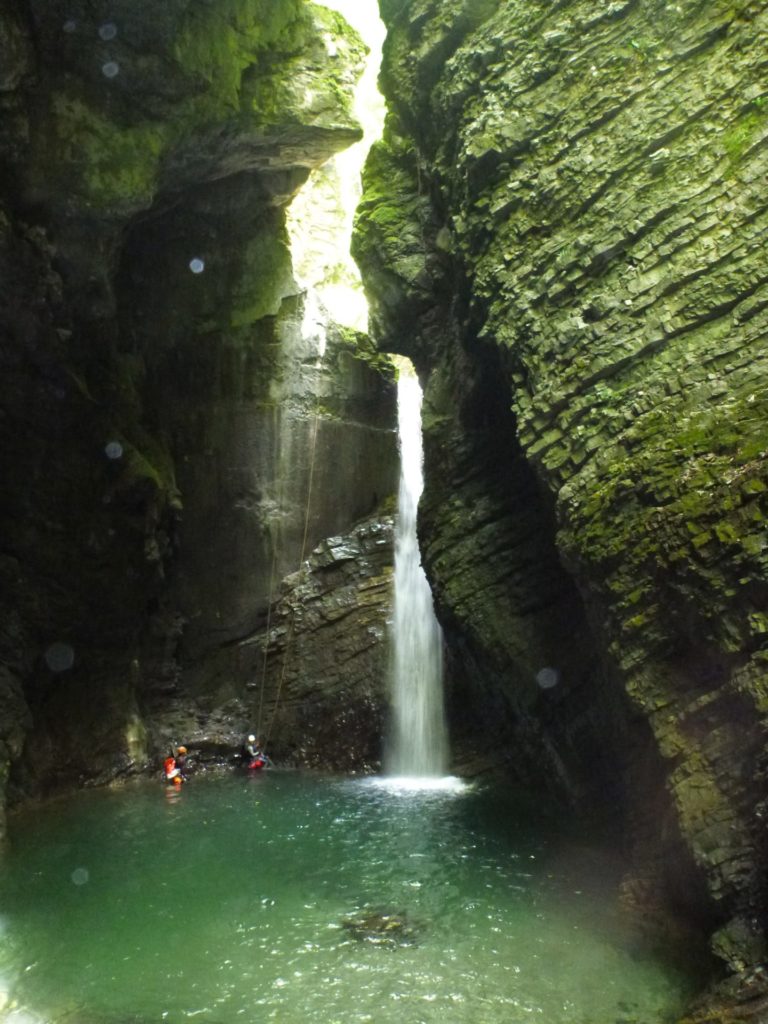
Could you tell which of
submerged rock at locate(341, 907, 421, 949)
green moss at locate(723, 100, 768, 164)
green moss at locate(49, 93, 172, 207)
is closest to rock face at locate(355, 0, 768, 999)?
green moss at locate(723, 100, 768, 164)

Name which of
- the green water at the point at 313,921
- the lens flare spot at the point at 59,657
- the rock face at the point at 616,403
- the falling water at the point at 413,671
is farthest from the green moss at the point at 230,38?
the green water at the point at 313,921

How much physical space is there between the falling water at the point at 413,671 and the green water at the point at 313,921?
3.72 meters

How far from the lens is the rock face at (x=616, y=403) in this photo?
755 cm

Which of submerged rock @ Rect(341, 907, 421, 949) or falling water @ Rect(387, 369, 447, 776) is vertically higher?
falling water @ Rect(387, 369, 447, 776)

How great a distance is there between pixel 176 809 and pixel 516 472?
8401 millimetres

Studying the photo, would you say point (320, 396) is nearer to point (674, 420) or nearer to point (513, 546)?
point (513, 546)

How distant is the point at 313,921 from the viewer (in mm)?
9070

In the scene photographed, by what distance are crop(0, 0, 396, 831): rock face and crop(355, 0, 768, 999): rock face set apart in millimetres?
3530

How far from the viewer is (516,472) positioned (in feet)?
41.8

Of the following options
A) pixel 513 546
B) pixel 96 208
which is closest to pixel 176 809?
pixel 513 546

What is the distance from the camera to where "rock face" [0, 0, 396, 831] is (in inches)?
484

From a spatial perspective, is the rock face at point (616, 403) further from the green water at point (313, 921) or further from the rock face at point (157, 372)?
the rock face at point (157, 372)

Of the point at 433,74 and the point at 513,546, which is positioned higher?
the point at 433,74

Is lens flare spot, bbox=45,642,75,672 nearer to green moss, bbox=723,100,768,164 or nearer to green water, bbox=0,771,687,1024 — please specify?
green water, bbox=0,771,687,1024
